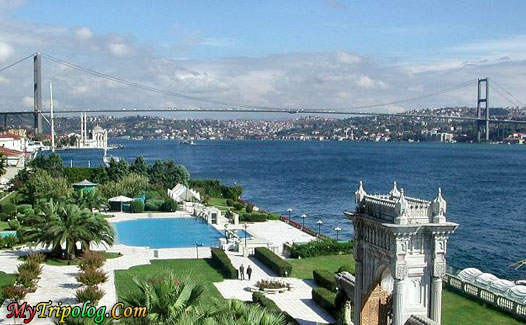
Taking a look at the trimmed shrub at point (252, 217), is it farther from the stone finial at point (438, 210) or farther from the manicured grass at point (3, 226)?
the stone finial at point (438, 210)

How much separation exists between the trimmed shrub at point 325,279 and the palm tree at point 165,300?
388 inches

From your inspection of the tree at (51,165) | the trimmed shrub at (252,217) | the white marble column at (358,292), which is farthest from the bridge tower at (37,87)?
the white marble column at (358,292)

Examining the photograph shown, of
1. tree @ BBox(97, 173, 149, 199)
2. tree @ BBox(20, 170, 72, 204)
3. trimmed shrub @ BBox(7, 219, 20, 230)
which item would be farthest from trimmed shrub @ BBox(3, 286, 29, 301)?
tree @ BBox(97, 173, 149, 199)

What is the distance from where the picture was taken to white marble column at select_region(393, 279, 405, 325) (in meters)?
13.4

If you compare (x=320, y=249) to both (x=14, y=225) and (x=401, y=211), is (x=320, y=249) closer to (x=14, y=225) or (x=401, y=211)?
(x=401, y=211)

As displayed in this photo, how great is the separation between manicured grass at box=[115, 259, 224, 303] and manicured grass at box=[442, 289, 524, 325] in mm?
6941

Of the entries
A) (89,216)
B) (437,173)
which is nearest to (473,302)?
(89,216)

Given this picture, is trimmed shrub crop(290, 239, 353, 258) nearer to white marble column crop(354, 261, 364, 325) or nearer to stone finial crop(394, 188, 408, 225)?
white marble column crop(354, 261, 364, 325)

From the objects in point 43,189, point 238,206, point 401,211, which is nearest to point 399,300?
point 401,211

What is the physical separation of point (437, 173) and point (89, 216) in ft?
235

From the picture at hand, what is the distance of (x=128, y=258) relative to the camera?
27.0 meters

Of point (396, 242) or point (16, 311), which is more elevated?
point (396, 242)

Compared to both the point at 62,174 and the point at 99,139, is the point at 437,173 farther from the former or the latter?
the point at 99,139

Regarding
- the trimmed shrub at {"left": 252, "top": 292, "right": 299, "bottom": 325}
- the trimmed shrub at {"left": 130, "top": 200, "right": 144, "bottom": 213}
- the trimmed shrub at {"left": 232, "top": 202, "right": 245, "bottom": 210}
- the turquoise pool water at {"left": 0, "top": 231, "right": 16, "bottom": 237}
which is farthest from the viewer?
the trimmed shrub at {"left": 232, "top": 202, "right": 245, "bottom": 210}
